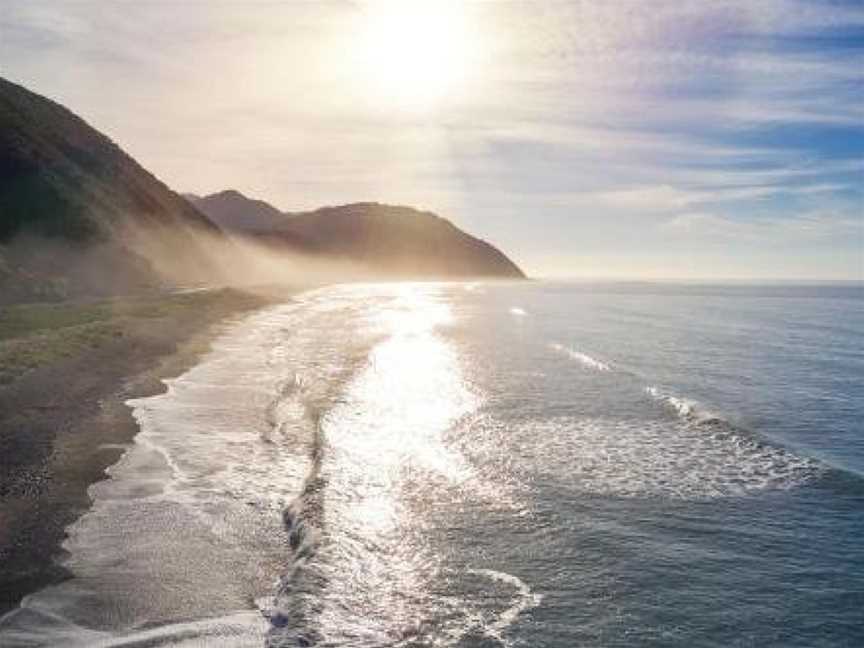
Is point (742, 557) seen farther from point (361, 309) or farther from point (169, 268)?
point (169, 268)

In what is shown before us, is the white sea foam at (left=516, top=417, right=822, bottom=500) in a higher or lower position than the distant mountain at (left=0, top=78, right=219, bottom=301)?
lower

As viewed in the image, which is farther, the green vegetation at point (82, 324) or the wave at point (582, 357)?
the wave at point (582, 357)

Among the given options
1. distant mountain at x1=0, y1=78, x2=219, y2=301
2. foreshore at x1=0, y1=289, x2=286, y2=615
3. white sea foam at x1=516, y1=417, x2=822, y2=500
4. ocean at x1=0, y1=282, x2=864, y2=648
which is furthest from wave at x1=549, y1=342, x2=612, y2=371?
distant mountain at x1=0, y1=78, x2=219, y2=301

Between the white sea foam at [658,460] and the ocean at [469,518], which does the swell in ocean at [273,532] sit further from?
the white sea foam at [658,460]

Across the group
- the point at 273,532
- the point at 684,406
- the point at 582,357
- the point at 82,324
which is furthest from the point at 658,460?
the point at 82,324

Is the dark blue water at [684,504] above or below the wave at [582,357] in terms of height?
below

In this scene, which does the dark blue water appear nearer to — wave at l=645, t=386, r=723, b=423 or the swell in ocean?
wave at l=645, t=386, r=723, b=423

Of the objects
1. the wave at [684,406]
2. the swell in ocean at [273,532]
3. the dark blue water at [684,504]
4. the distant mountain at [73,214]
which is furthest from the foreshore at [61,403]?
the wave at [684,406]

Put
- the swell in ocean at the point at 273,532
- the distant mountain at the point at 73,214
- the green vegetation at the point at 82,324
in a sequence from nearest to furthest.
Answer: the swell in ocean at the point at 273,532 < the green vegetation at the point at 82,324 < the distant mountain at the point at 73,214
